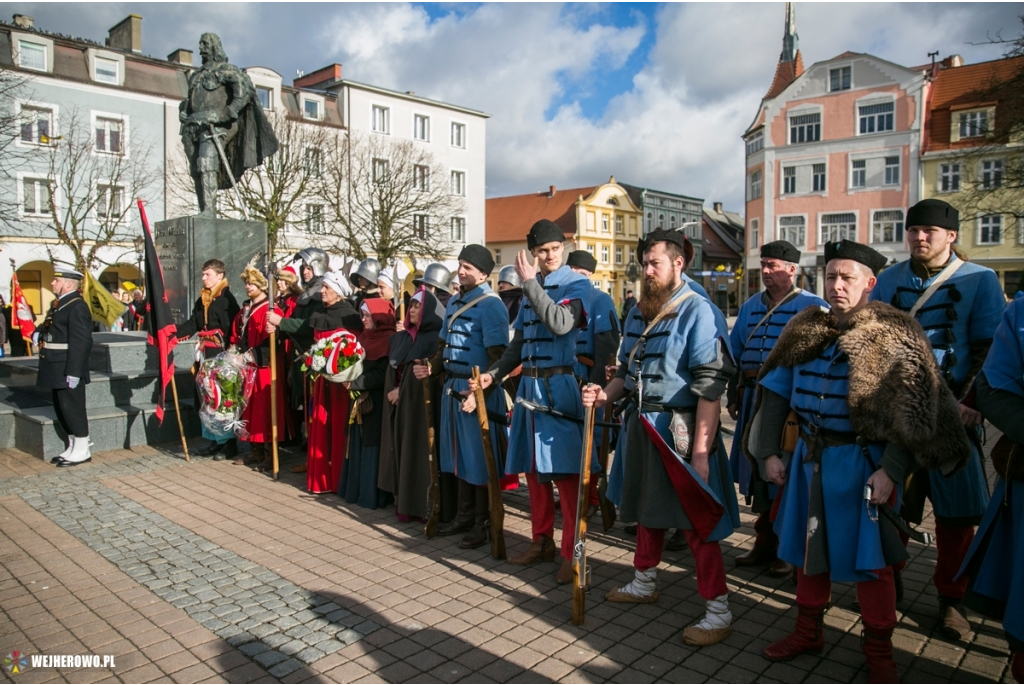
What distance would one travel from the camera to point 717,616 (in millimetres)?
3906

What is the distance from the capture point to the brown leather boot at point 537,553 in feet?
16.6

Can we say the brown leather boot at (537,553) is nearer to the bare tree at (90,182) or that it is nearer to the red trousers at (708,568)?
the red trousers at (708,568)

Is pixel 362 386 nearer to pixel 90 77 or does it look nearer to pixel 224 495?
pixel 224 495

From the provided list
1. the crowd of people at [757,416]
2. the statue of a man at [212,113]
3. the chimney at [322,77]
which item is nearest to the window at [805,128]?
the chimney at [322,77]

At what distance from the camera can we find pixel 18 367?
10.2m

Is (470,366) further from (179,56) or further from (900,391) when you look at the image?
(179,56)

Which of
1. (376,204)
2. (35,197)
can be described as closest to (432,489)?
(35,197)

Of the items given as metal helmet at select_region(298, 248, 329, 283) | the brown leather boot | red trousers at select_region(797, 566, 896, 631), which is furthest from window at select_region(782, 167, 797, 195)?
red trousers at select_region(797, 566, 896, 631)

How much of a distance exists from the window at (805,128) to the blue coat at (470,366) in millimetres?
41655

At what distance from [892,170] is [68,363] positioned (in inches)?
1660

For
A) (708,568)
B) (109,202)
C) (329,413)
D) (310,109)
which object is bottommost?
(708,568)

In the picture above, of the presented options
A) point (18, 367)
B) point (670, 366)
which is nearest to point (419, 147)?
point (18, 367)

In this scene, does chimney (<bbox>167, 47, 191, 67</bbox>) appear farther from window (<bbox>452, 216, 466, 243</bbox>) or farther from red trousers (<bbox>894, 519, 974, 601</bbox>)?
red trousers (<bbox>894, 519, 974, 601</bbox>)

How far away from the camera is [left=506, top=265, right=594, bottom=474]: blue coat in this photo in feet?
15.3
